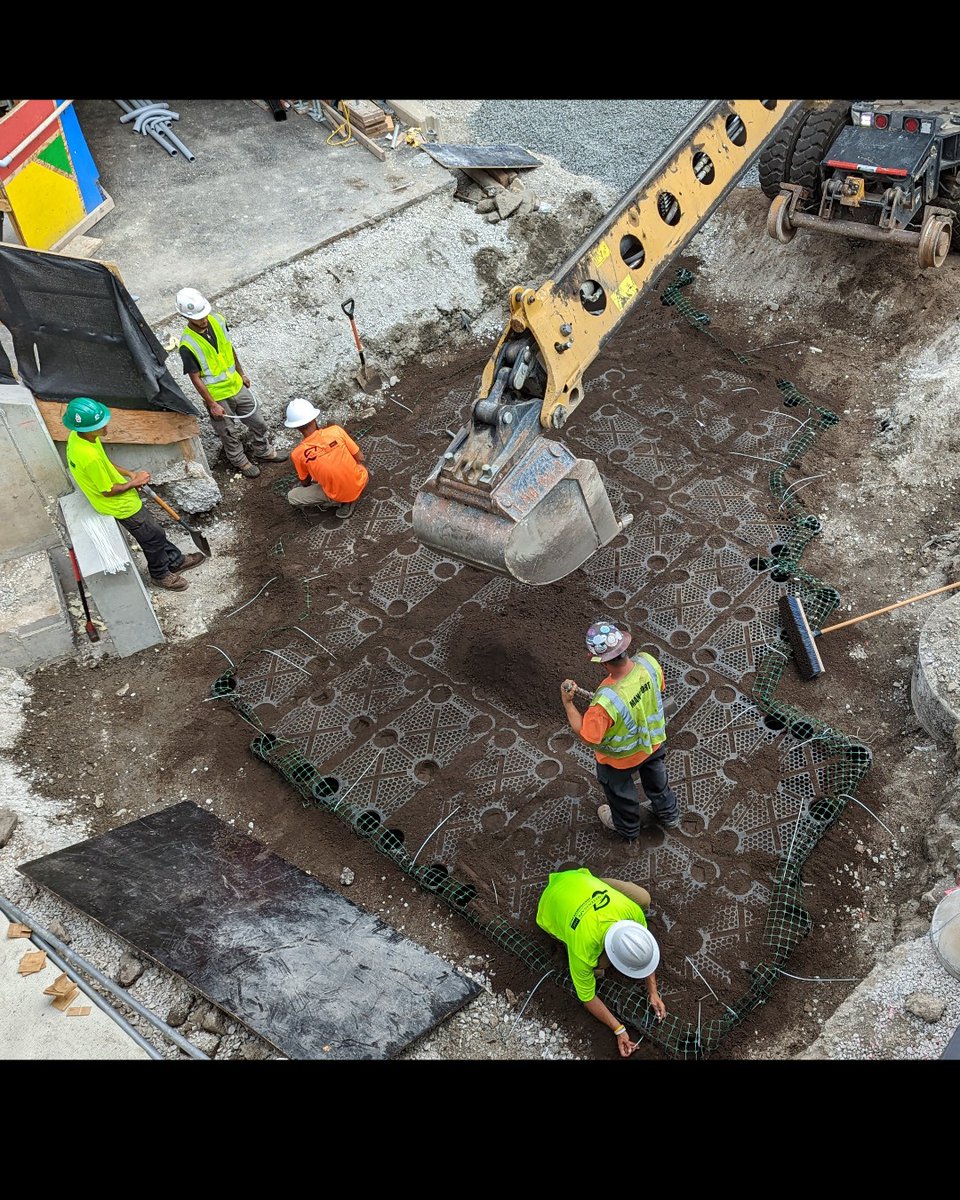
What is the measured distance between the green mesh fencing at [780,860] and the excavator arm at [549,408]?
198cm

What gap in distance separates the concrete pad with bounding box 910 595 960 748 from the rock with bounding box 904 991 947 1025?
1.87m

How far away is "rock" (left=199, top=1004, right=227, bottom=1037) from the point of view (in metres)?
5.63

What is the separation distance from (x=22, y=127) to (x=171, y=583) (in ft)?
16.1

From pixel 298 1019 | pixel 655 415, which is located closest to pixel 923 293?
pixel 655 415

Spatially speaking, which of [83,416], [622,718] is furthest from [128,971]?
[83,416]

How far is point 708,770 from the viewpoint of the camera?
22.7 ft

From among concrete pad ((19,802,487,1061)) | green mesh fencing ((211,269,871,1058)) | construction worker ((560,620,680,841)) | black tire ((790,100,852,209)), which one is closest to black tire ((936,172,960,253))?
black tire ((790,100,852,209))

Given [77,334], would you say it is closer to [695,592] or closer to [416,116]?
[695,592]

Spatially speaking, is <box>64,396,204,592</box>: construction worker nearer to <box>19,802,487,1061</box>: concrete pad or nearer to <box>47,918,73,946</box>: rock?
<box>19,802,487,1061</box>: concrete pad

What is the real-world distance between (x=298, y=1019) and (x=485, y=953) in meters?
1.23

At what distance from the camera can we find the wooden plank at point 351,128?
12.0m

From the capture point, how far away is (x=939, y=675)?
6.73 m

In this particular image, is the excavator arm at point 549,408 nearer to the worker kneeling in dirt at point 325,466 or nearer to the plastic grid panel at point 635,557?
the plastic grid panel at point 635,557

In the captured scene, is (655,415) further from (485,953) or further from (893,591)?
(485,953)
